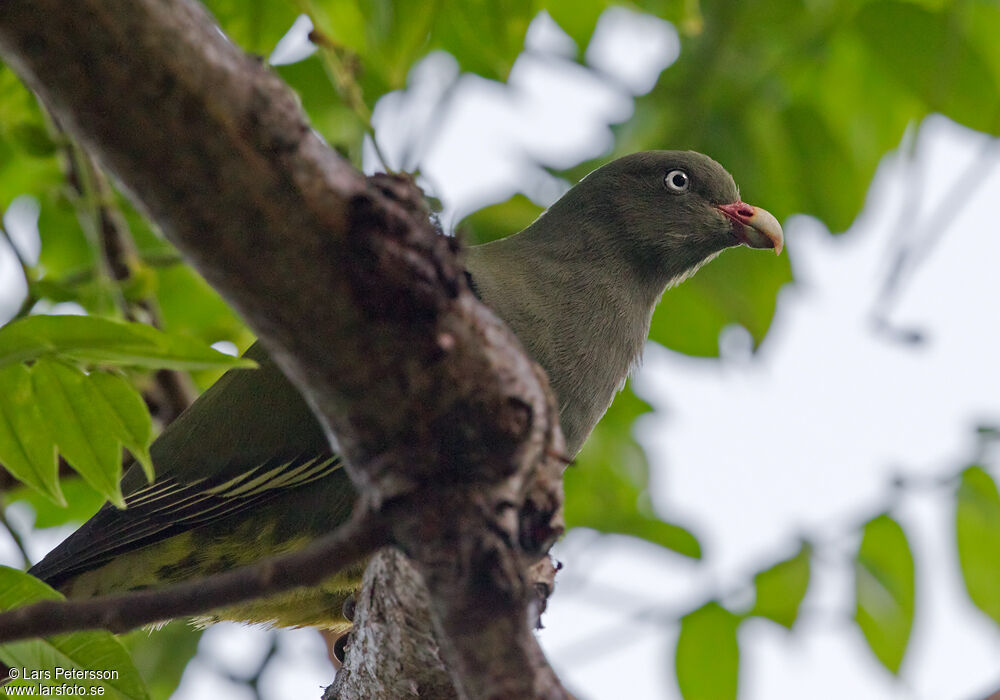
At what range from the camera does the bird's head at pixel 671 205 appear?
12.4 feet

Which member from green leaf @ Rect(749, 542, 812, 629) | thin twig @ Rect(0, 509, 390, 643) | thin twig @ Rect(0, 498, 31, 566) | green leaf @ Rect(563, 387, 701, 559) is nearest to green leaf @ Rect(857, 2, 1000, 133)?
green leaf @ Rect(749, 542, 812, 629)

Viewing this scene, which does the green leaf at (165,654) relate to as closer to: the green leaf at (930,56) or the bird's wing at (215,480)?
the bird's wing at (215,480)

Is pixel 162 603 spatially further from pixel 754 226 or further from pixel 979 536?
pixel 754 226

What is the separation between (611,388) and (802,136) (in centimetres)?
117

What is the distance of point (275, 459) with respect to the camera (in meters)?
3.03

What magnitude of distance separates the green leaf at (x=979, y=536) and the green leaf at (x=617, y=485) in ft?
3.38

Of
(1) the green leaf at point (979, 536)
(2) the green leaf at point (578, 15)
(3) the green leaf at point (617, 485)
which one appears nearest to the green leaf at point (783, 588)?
(1) the green leaf at point (979, 536)

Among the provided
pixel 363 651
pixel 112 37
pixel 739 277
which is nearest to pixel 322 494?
pixel 363 651

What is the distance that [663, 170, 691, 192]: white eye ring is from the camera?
388 cm

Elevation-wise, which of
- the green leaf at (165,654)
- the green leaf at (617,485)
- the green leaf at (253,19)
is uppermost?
the green leaf at (253,19)

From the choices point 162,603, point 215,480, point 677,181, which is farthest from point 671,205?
point 162,603

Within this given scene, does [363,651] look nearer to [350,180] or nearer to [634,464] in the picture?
[350,180]

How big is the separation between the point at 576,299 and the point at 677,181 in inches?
30.6

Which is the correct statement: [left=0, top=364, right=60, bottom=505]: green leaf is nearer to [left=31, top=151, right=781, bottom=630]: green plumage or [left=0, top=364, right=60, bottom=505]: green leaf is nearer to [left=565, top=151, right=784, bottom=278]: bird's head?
[left=31, top=151, right=781, bottom=630]: green plumage
